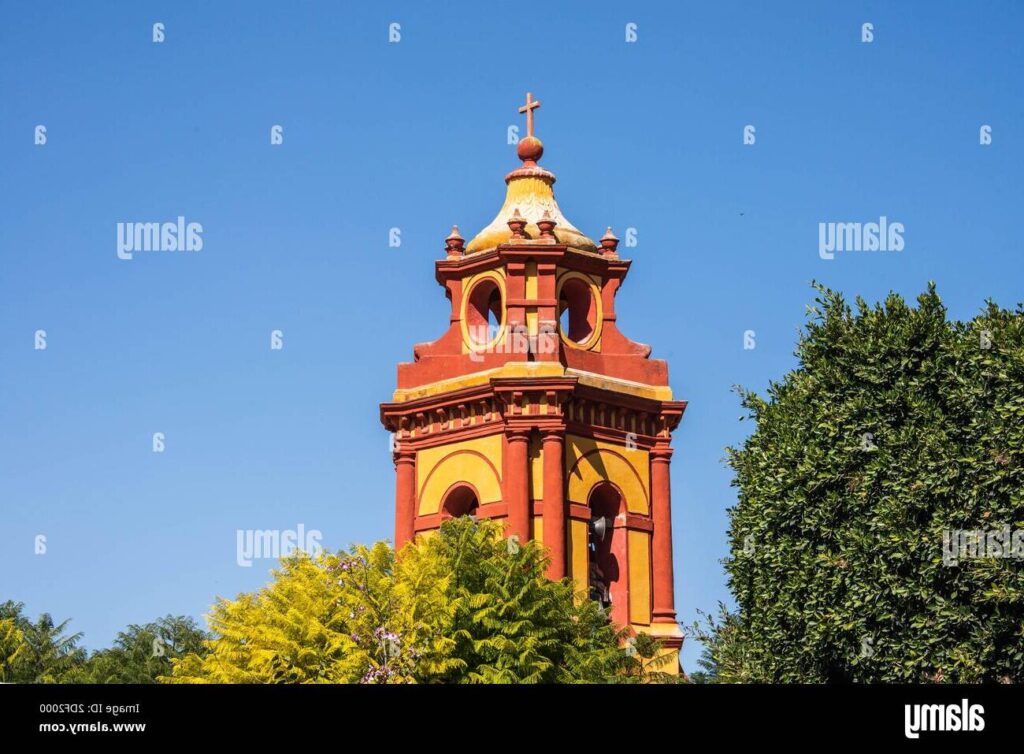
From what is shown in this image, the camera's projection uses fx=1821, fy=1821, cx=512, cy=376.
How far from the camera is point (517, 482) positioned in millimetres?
49625

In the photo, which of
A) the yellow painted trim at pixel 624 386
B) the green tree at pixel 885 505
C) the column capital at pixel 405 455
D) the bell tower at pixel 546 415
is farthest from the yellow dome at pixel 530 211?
the green tree at pixel 885 505

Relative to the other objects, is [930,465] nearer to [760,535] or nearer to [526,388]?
[760,535]

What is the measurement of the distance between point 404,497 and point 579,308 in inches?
303

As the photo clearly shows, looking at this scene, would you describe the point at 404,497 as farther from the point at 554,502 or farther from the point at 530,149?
the point at 530,149

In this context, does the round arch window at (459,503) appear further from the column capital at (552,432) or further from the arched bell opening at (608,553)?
the arched bell opening at (608,553)

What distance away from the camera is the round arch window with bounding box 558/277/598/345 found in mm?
53656

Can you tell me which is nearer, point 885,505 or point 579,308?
point 885,505

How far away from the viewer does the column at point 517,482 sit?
4909cm

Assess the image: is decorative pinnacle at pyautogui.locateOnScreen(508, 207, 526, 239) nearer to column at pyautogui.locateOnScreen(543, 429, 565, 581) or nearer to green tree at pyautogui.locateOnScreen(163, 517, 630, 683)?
column at pyautogui.locateOnScreen(543, 429, 565, 581)

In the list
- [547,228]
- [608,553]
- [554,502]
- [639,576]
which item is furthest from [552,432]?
[547,228]

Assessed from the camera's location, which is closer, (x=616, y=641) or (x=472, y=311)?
(x=616, y=641)
